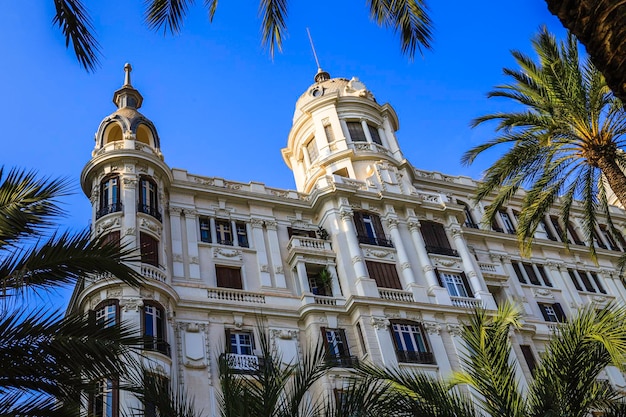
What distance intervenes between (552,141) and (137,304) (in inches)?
633

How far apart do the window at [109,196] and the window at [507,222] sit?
23.9 meters

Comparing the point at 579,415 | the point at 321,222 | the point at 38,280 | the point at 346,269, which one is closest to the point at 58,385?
the point at 38,280

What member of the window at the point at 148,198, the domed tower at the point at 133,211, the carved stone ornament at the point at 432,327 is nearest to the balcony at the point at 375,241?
the carved stone ornament at the point at 432,327

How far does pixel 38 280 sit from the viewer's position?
9047mm

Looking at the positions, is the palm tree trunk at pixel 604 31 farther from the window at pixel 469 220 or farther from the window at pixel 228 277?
the window at pixel 469 220

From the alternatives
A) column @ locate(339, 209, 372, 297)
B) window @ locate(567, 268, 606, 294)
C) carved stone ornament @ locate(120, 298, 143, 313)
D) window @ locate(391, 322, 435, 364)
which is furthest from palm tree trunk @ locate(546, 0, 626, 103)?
window @ locate(567, 268, 606, 294)

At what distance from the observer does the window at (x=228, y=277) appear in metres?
29.9

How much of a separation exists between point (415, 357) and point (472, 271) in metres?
7.27

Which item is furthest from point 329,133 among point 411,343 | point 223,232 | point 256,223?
point 411,343

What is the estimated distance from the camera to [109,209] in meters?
28.9

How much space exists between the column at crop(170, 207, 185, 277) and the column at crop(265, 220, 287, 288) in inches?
173

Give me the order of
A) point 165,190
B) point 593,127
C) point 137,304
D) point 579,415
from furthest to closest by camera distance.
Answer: point 165,190 → point 137,304 → point 593,127 → point 579,415

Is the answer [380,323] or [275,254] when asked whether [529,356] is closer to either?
[380,323]

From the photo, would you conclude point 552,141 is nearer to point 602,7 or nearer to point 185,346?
point 602,7
